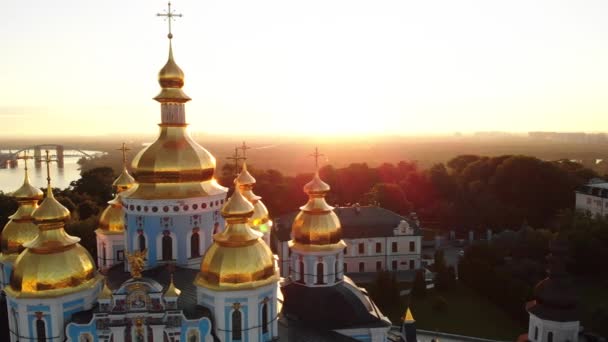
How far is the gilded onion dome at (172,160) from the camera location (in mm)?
16188

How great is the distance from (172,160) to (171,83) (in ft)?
9.92

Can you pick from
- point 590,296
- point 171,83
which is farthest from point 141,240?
point 590,296

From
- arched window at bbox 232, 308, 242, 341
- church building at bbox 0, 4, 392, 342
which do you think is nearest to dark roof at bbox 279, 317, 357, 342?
church building at bbox 0, 4, 392, 342

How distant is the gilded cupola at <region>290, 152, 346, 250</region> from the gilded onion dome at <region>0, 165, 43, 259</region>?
10741mm

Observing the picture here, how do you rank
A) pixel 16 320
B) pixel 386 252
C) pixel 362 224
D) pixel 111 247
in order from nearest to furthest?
pixel 16 320, pixel 111 247, pixel 386 252, pixel 362 224

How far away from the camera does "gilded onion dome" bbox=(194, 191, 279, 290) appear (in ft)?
44.4

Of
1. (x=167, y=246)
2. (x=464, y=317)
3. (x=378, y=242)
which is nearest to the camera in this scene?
(x=167, y=246)

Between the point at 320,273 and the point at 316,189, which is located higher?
the point at 316,189

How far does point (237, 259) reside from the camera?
13688mm

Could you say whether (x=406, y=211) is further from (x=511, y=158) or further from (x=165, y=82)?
(x=165, y=82)

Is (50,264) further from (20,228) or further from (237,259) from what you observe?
(20,228)

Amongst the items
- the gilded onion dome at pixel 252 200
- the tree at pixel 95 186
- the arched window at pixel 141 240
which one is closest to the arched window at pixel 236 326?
the arched window at pixel 141 240

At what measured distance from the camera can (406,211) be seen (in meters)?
Result: 48.8

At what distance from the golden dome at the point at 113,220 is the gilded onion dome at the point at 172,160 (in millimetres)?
3359
